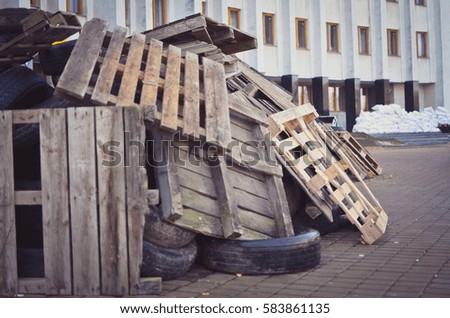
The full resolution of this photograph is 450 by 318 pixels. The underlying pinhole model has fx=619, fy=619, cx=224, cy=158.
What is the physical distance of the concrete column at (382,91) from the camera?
3597cm

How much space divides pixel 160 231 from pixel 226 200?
723mm

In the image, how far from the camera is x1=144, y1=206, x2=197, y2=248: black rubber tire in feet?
17.8

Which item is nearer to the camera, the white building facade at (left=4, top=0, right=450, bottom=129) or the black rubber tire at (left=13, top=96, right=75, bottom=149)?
the black rubber tire at (left=13, top=96, right=75, bottom=149)

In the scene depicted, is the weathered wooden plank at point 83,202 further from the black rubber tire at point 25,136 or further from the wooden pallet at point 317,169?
the wooden pallet at point 317,169

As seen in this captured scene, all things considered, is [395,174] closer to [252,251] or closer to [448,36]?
[252,251]

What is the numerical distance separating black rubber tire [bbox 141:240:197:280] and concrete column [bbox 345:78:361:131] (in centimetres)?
3028

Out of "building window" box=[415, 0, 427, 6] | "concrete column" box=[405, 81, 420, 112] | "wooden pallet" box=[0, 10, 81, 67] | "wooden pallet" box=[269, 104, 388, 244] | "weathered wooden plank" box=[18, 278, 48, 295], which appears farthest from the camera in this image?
"building window" box=[415, 0, 427, 6]

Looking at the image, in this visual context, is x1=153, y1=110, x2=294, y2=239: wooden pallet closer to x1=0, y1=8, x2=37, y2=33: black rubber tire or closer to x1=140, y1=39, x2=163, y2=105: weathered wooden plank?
x1=140, y1=39, x2=163, y2=105: weathered wooden plank

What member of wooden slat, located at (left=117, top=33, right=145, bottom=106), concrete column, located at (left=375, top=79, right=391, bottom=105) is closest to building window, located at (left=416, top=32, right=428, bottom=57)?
concrete column, located at (left=375, top=79, right=391, bottom=105)

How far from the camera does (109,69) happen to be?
18.1 feet

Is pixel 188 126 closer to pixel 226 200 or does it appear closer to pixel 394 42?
pixel 226 200

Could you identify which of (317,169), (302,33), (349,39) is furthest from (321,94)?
(317,169)

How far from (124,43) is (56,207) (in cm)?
200

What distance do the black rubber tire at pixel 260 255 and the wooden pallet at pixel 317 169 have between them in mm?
1236
